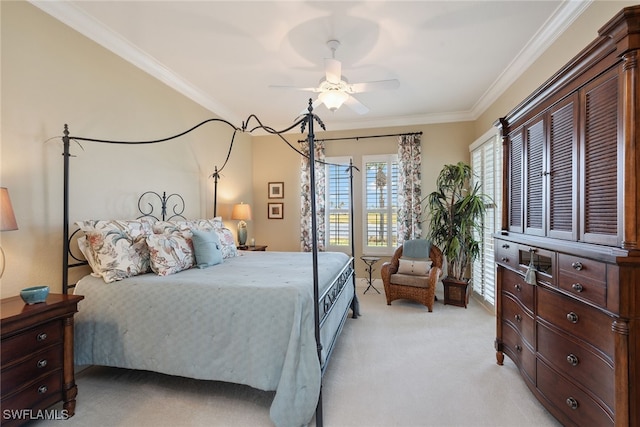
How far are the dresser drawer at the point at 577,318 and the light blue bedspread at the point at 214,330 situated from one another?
1.49 meters

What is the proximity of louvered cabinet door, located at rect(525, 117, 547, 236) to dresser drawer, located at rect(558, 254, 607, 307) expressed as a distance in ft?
1.34

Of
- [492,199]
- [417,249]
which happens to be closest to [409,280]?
[417,249]

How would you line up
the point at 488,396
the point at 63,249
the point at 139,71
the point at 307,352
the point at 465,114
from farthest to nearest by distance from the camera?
1. the point at 465,114
2. the point at 139,71
3. the point at 63,249
4. the point at 488,396
5. the point at 307,352

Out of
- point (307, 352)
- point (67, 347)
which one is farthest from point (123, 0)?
point (307, 352)

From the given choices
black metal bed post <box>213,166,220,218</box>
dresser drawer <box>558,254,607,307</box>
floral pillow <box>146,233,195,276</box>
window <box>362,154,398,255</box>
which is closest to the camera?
dresser drawer <box>558,254,607,307</box>

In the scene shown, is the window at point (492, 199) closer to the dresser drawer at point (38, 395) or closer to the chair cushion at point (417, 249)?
the chair cushion at point (417, 249)

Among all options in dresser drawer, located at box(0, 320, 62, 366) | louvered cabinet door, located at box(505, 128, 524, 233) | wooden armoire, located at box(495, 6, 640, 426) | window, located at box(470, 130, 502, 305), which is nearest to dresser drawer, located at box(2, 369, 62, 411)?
dresser drawer, located at box(0, 320, 62, 366)

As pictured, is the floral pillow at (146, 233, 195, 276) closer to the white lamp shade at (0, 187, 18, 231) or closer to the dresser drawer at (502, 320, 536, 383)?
the white lamp shade at (0, 187, 18, 231)

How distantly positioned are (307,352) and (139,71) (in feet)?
10.8

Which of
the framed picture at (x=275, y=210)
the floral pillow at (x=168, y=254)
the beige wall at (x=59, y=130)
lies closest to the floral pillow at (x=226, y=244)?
the floral pillow at (x=168, y=254)

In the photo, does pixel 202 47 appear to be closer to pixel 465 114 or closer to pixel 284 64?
pixel 284 64

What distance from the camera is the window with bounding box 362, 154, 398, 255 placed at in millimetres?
5215

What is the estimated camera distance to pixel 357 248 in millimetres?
5379

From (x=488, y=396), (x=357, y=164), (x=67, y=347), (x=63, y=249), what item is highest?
(x=357, y=164)
